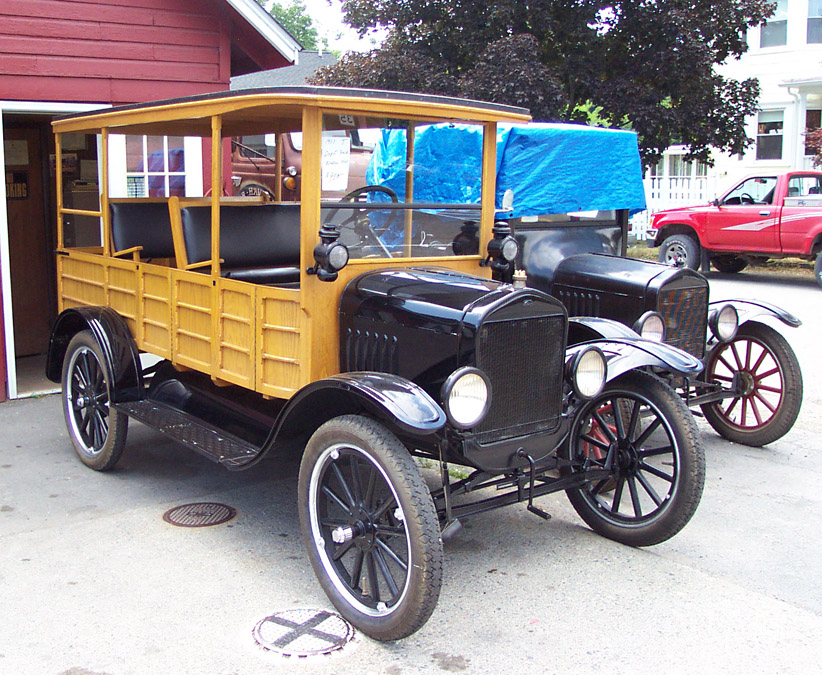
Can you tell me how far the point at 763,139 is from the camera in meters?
21.5

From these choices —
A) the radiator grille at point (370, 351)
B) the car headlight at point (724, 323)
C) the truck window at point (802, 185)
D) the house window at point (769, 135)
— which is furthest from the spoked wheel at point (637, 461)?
the house window at point (769, 135)

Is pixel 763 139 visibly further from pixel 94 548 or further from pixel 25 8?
pixel 94 548

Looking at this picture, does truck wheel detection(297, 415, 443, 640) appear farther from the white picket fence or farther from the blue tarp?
the white picket fence

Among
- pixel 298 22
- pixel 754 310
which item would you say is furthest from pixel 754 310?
pixel 298 22

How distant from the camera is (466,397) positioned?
3445 mm

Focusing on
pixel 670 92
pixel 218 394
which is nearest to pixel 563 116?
pixel 670 92

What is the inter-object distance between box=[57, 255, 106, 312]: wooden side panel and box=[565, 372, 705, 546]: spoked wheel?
10.5 feet

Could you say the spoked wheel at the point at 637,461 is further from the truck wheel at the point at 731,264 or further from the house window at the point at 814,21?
the house window at the point at 814,21

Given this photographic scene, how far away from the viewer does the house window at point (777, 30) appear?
67.5 ft

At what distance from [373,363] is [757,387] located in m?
3.09

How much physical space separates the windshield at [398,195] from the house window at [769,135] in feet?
60.3

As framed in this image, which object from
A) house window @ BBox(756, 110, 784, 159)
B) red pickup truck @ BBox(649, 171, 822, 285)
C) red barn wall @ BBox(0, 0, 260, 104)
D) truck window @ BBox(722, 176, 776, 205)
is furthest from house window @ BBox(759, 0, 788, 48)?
red barn wall @ BBox(0, 0, 260, 104)

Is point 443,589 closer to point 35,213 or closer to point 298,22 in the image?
point 35,213

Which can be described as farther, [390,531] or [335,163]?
[335,163]
